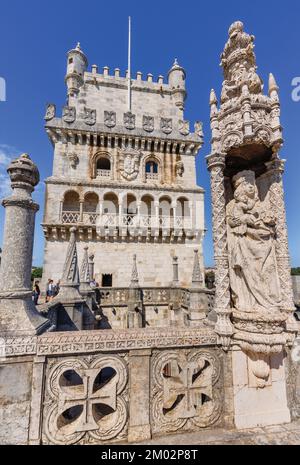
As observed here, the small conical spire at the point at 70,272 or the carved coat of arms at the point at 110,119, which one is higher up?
the carved coat of arms at the point at 110,119

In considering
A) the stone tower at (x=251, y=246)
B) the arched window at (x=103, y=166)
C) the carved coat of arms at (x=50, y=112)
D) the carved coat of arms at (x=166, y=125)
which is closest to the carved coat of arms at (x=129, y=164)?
the arched window at (x=103, y=166)

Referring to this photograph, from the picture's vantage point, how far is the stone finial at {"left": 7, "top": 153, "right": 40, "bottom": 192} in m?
2.91

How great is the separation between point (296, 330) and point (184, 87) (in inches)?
964

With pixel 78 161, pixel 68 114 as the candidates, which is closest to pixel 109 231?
pixel 78 161

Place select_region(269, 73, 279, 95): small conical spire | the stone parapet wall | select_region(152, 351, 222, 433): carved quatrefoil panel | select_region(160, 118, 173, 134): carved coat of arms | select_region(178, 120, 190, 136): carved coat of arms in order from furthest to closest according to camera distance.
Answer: select_region(178, 120, 190, 136): carved coat of arms, select_region(160, 118, 173, 134): carved coat of arms, select_region(269, 73, 279, 95): small conical spire, select_region(152, 351, 222, 433): carved quatrefoil panel, the stone parapet wall

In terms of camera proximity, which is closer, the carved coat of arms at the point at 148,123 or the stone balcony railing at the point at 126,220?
the stone balcony railing at the point at 126,220

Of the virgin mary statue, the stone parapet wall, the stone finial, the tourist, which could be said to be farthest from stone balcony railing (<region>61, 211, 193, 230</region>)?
the stone parapet wall

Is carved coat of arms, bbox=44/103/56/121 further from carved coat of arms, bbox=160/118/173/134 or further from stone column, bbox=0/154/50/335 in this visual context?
stone column, bbox=0/154/50/335

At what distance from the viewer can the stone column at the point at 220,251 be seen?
305 cm

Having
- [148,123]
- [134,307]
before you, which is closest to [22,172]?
[134,307]

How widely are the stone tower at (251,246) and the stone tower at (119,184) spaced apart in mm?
14197

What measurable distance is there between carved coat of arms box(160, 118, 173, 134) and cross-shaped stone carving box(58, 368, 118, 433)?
20.1 meters

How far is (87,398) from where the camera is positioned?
101 inches

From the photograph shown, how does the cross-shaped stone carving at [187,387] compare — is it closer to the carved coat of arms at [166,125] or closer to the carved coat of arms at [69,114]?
the carved coat of arms at [69,114]
